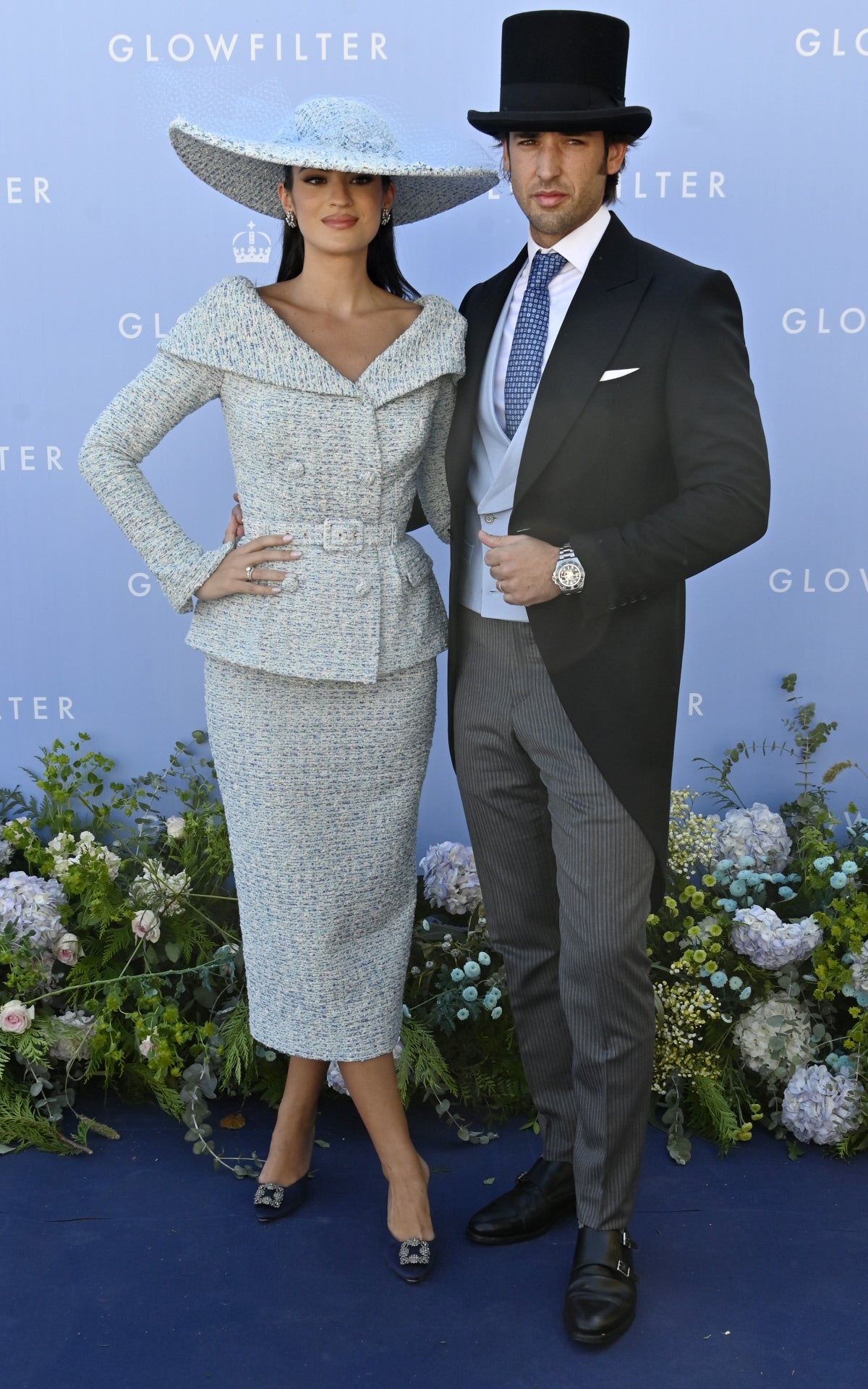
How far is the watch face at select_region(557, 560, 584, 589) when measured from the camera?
195 centimetres

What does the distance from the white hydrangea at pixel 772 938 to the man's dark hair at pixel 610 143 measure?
148 centimetres

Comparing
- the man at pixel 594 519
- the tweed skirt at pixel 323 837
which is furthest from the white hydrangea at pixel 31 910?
the man at pixel 594 519

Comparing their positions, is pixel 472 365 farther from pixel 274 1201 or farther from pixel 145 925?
pixel 274 1201

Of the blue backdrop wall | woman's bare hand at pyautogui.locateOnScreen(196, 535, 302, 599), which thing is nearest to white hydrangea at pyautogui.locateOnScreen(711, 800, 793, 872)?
the blue backdrop wall

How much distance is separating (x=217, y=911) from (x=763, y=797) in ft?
4.49

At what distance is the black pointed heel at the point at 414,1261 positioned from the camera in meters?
2.22

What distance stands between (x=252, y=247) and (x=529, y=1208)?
2.16m

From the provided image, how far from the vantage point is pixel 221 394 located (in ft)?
7.11

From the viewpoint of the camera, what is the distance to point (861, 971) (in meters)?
2.71

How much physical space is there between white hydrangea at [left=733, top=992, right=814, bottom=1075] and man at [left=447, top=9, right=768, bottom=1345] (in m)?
0.68

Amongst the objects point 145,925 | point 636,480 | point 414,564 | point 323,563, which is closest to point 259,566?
point 323,563

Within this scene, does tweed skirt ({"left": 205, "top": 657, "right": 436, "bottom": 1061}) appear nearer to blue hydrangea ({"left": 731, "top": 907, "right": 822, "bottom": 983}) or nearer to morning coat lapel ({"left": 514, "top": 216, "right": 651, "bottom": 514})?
morning coat lapel ({"left": 514, "top": 216, "right": 651, "bottom": 514})

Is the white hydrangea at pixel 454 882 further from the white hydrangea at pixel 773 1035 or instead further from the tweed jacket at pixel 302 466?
the tweed jacket at pixel 302 466

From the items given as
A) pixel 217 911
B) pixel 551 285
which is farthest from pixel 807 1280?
pixel 551 285
